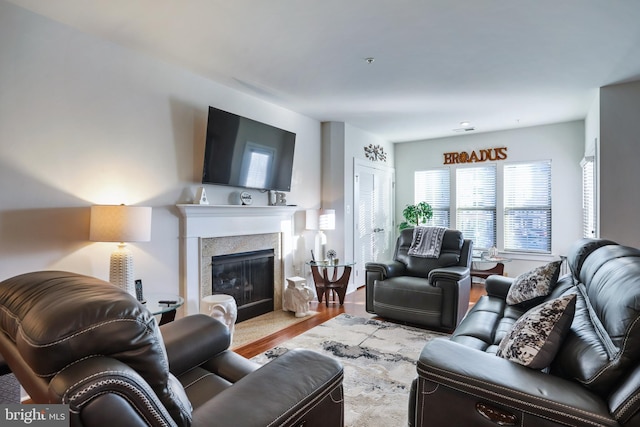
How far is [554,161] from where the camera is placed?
5.46 metres

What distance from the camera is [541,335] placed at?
150 centimetres

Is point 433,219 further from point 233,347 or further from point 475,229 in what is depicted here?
point 233,347

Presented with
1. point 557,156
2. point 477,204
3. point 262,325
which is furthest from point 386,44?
point 477,204

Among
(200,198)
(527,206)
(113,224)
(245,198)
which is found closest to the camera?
(113,224)

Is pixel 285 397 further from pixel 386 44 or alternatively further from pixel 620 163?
pixel 620 163

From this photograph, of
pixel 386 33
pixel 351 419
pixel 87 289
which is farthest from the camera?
pixel 386 33

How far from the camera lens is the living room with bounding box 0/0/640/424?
2307mm

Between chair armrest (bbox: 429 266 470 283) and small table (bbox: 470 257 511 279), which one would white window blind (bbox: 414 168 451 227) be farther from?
chair armrest (bbox: 429 266 470 283)

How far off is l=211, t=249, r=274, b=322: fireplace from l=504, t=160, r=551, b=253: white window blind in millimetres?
4055

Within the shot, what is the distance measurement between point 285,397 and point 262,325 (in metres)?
2.81

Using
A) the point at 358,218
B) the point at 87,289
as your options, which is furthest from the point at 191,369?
the point at 358,218

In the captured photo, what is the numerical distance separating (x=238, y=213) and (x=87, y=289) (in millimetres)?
2903

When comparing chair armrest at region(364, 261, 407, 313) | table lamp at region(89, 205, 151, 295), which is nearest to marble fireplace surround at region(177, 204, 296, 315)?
table lamp at region(89, 205, 151, 295)

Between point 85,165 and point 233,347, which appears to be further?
point 233,347
